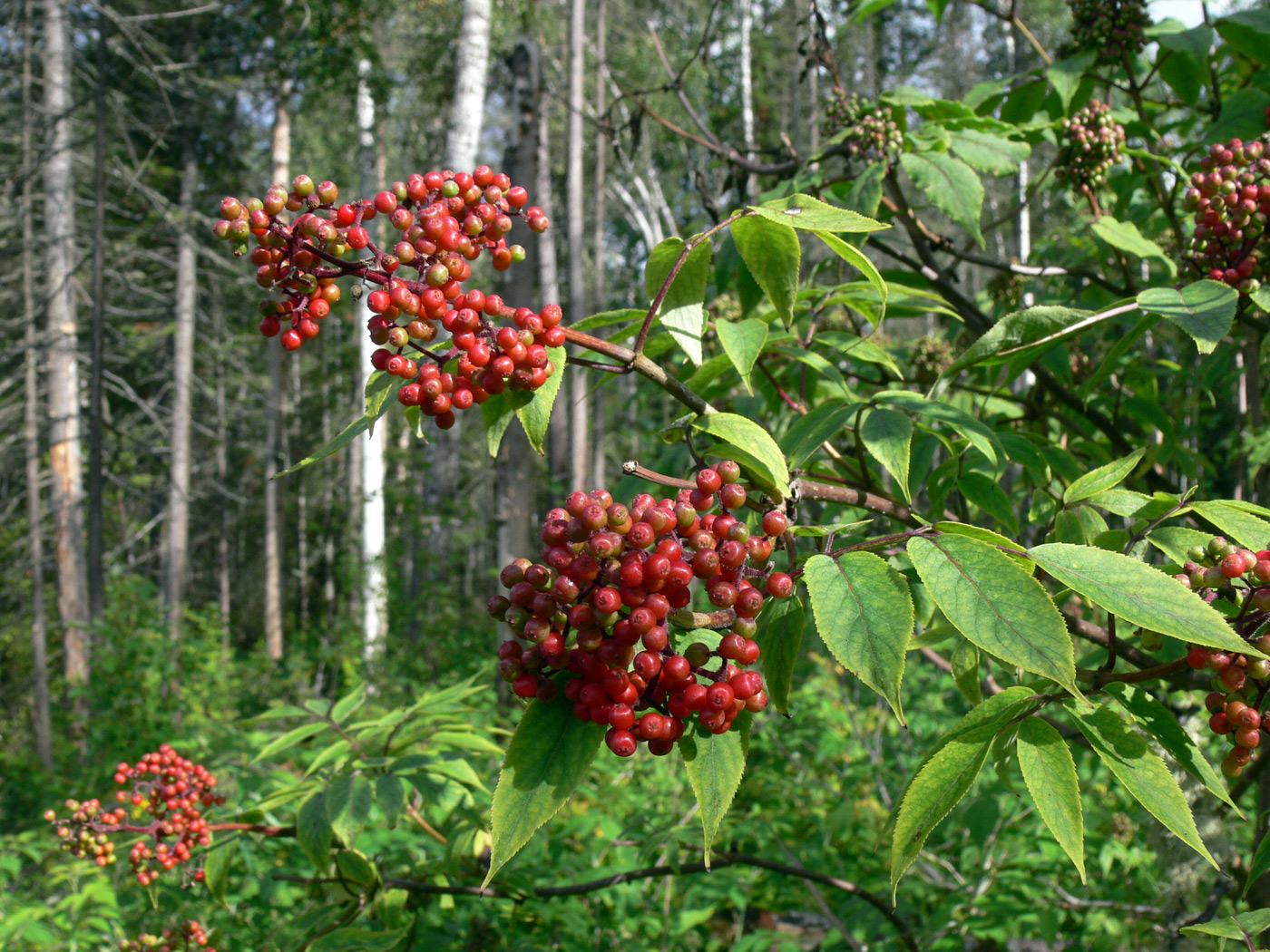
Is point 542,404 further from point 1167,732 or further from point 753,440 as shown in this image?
point 1167,732

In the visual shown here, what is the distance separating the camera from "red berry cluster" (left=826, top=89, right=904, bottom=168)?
188cm

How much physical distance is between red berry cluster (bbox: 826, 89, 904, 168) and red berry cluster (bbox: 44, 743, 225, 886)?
2264 millimetres

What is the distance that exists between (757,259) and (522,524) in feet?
17.3

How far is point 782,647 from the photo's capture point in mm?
936

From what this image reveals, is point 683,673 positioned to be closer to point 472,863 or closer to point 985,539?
point 985,539

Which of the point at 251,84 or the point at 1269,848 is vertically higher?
the point at 251,84

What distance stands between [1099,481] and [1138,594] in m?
0.45

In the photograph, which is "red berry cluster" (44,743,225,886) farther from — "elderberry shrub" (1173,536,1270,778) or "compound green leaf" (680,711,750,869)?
"elderberry shrub" (1173,536,1270,778)

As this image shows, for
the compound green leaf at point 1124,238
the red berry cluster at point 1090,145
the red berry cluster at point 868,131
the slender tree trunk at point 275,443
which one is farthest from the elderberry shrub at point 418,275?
the slender tree trunk at point 275,443

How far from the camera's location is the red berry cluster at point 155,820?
194 cm

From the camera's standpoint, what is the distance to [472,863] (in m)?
2.03

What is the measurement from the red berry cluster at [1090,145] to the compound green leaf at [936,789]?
1692 mm

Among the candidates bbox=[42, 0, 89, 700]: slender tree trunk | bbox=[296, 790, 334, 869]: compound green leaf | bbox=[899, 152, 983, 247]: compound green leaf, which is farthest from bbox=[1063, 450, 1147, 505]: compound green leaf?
bbox=[42, 0, 89, 700]: slender tree trunk

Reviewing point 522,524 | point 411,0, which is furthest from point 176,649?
point 411,0
